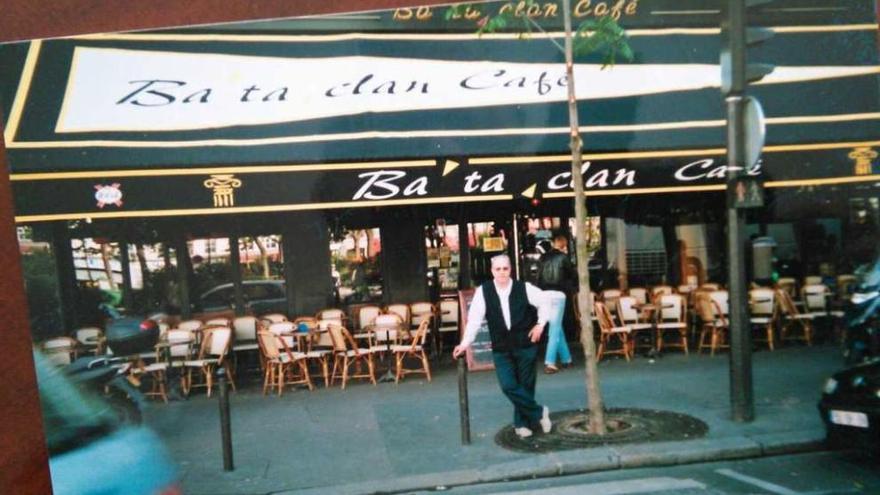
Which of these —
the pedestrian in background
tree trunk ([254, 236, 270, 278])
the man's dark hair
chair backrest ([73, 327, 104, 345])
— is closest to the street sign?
the pedestrian in background

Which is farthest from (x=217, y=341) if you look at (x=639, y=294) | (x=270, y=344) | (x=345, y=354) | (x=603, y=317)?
(x=639, y=294)

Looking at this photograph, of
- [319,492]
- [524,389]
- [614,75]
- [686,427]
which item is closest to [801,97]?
[614,75]

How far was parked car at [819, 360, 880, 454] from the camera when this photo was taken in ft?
16.0

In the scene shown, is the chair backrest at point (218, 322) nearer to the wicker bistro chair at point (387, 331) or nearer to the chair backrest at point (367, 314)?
the chair backrest at point (367, 314)

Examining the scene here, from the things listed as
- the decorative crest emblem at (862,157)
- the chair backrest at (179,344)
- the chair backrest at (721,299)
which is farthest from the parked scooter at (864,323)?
the chair backrest at (179,344)

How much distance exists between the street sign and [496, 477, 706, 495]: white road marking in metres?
2.99

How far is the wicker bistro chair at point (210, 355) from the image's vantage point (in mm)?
8766

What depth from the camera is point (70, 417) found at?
4.34m

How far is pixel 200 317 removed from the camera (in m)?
10.2

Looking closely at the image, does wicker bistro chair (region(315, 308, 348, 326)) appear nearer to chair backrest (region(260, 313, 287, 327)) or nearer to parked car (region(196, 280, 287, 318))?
chair backrest (region(260, 313, 287, 327))

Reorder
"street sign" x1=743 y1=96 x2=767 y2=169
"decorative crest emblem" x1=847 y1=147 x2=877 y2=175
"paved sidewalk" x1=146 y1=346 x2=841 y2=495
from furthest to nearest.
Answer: "decorative crest emblem" x1=847 y1=147 x2=877 y2=175 < "street sign" x1=743 y1=96 x2=767 y2=169 < "paved sidewalk" x1=146 y1=346 x2=841 y2=495

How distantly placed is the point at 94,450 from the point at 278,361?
4.41 meters

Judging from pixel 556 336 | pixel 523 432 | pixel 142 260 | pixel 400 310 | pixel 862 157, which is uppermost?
pixel 862 157

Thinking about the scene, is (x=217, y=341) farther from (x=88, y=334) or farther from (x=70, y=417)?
(x=70, y=417)
